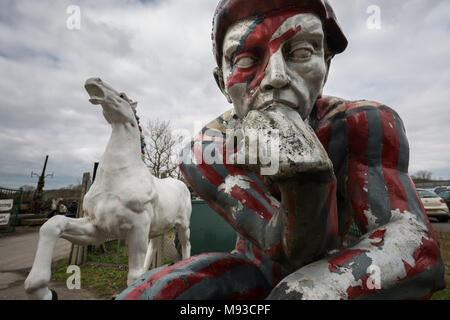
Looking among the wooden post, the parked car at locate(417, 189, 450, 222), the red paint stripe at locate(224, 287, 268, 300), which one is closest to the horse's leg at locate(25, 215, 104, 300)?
the red paint stripe at locate(224, 287, 268, 300)

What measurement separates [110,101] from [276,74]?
2394mm

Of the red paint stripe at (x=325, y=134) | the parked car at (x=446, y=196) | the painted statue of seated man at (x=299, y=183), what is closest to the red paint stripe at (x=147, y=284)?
the painted statue of seated man at (x=299, y=183)

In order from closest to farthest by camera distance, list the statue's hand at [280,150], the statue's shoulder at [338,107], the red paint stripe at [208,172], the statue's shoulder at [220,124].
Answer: the statue's hand at [280,150] → the statue's shoulder at [338,107] → the red paint stripe at [208,172] → the statue's shoulder at [220,124]

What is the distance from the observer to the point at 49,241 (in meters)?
2.15

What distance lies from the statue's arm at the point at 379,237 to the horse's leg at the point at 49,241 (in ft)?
6.87

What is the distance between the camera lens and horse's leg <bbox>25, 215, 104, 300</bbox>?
193cm

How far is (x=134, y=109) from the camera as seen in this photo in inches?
121

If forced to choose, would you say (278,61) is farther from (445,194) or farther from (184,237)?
(445,194)

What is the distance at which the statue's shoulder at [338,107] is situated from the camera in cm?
81

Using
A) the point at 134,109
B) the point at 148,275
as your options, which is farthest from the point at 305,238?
the point at 134,109

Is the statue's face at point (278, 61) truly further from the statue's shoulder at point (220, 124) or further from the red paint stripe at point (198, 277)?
the red paint stripe at point (198, 277)

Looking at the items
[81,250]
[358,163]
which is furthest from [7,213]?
[358,163]
